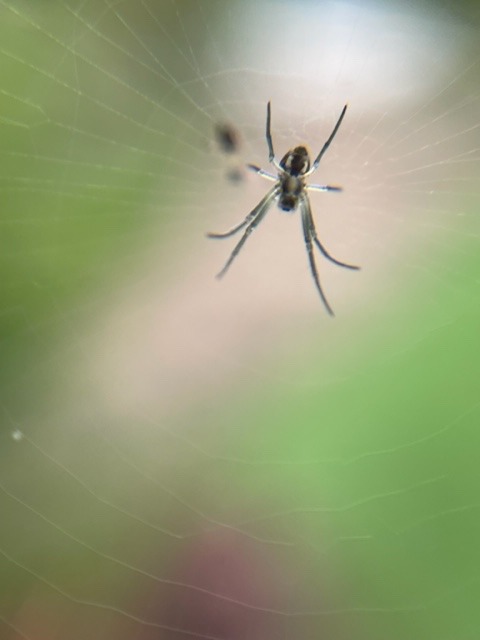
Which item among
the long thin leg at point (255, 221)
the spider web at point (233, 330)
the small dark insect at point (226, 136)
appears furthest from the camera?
the small dark insect at point (226, 136)

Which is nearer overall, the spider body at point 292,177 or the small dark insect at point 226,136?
the spider body at point 292,177

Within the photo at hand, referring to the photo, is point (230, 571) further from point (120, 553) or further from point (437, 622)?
point (437, 622)

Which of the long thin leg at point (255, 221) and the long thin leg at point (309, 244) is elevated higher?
the long thin leg at point (255, 221)

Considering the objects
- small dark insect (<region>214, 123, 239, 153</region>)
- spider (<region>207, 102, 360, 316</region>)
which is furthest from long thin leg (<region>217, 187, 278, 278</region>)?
small dark insect (<region>214, 123, 239, 153</region>)

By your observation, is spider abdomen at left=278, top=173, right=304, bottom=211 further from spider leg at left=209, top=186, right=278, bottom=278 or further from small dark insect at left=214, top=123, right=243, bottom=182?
small dark insect at left=214, top=123, right=243, bottom=182

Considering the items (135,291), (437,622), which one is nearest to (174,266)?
(135,291)

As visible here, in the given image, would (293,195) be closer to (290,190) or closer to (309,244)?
(290,190)

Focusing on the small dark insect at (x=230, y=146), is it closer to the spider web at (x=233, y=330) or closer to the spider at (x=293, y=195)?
the spider web at (x=233, y=330)

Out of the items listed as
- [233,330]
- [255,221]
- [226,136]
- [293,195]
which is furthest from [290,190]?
[233,330]

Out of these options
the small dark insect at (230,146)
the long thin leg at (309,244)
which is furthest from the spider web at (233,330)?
the long thin leg at (309,244)
